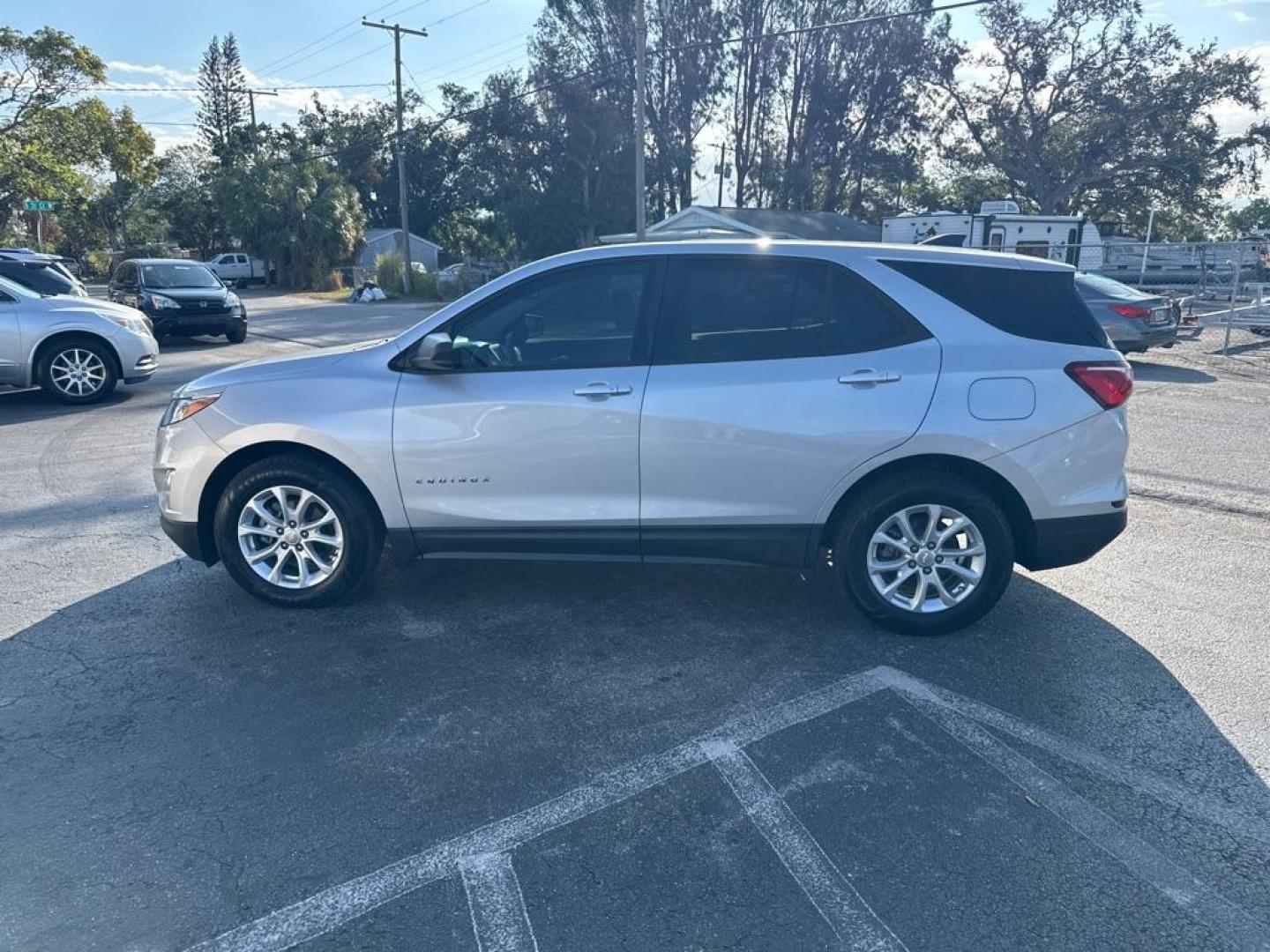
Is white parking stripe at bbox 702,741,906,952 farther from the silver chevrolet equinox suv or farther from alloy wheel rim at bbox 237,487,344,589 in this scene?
alloy wheel rim at bbox 237,487,344,589

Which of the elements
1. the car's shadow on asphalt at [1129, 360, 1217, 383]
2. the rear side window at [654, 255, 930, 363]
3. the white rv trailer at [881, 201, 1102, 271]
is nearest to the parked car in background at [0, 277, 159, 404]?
the rear side window at [654, 255, 930, 363]

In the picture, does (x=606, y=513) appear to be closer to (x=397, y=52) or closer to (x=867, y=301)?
(x=867, y=301)

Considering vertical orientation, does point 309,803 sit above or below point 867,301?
below

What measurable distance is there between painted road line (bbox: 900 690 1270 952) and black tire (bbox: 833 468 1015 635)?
0.62 m

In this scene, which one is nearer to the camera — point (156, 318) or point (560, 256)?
point (560, 256)

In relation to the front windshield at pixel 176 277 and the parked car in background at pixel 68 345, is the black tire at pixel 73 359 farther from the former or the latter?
the front windshield at pixel 176 277

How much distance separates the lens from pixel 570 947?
2.47m

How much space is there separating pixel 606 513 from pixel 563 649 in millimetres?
666

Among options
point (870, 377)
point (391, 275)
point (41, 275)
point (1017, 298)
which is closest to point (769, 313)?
point (870, 377)

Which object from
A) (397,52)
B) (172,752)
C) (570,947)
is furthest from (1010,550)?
(397,52)

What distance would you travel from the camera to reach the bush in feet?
124

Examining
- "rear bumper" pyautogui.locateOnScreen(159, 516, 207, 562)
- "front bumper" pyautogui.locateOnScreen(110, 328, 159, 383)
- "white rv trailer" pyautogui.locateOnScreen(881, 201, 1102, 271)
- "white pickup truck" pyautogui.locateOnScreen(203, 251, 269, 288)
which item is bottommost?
"rear bumper" pyautogui.locateOnScreen(159, 516, 207, 562)

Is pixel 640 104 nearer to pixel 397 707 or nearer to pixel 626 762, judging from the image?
pixel 397 707

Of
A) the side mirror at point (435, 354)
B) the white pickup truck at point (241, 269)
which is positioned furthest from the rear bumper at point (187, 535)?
the white pickup truck at point (241, 269)
